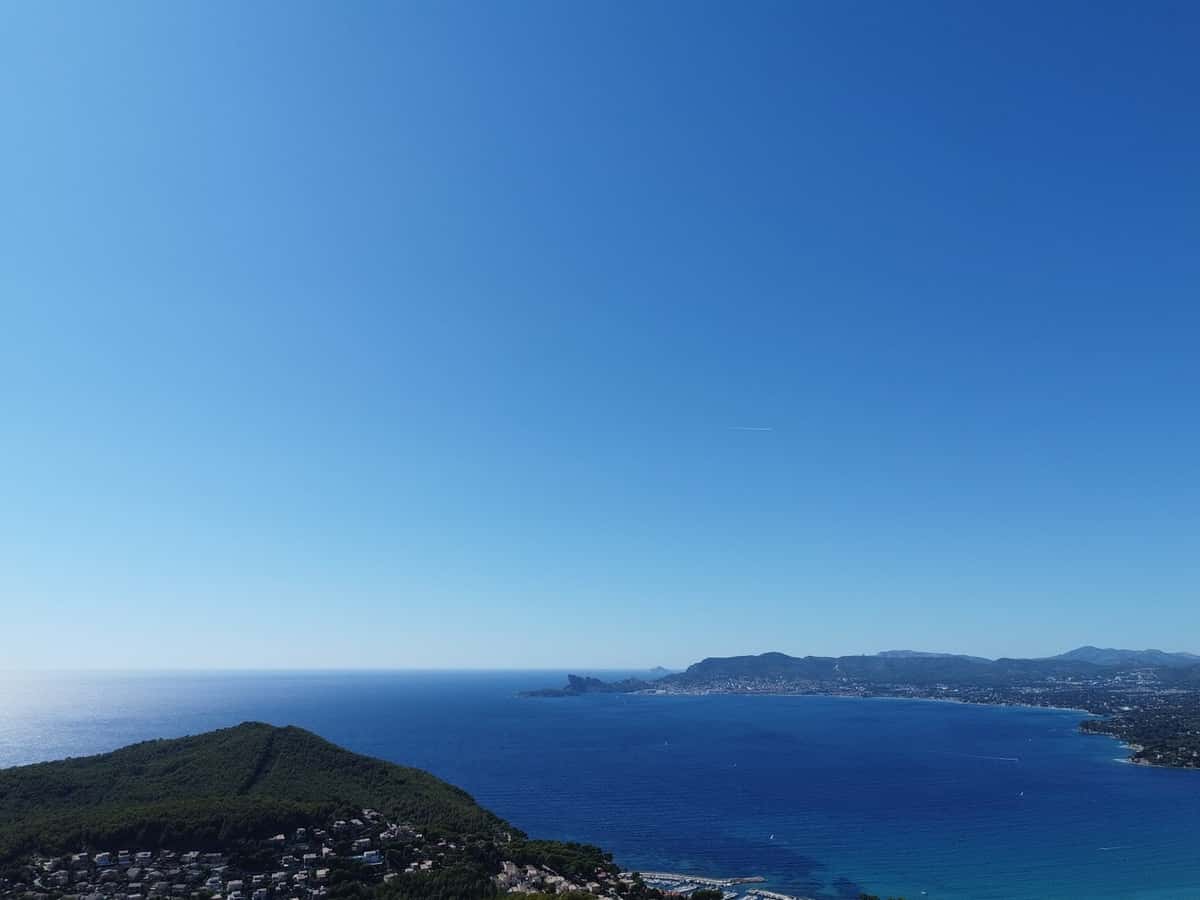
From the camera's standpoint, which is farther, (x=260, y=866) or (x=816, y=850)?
(x=816, y=850)

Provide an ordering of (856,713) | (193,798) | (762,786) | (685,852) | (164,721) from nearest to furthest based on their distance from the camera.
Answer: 1. (193,798)
2. (685,852)
3. (762,786)
4. (164,721)
5. (856,713)

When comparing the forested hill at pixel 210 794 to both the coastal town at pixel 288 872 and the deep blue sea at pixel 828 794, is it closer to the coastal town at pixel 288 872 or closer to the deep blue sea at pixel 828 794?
the coastal town at pixel 288 872

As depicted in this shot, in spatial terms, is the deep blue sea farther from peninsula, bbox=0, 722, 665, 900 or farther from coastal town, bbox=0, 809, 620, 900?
coastal town, bbox=0, 809, 620, 900

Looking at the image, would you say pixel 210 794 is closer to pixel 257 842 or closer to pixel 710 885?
pixel 257 842

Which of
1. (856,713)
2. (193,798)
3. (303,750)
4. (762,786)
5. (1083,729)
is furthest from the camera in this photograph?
(856,713)

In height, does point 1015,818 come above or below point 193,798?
below

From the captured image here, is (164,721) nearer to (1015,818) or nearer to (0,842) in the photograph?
(0,842)

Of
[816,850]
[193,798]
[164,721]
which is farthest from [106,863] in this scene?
[164,721]
